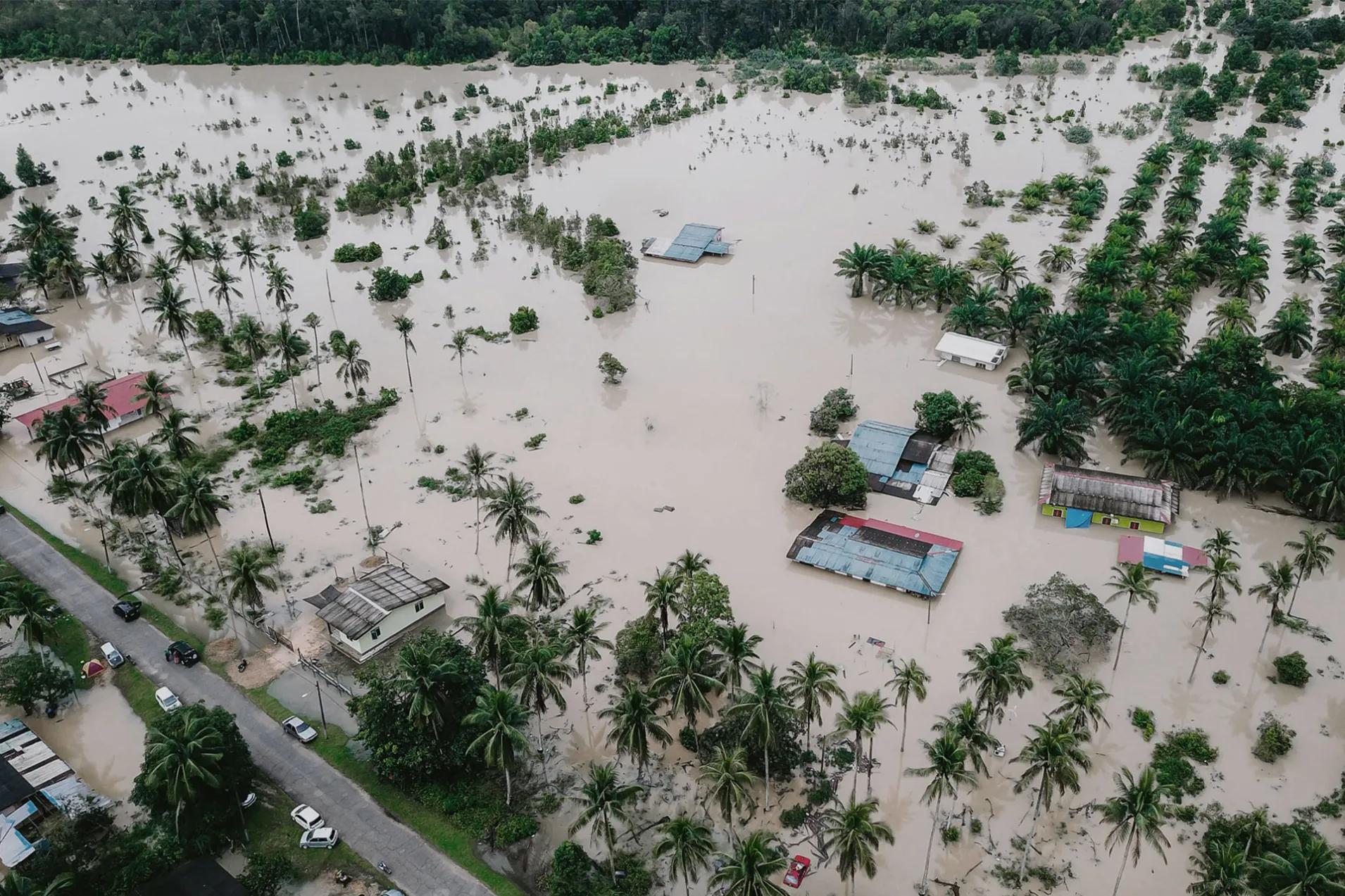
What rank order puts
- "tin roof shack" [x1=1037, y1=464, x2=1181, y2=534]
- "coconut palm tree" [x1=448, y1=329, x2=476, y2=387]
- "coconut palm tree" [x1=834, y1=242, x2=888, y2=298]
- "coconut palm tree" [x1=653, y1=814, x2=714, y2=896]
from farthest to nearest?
"coconut palm tree" [x1=834, y1=242, x2=888, y2=298]
"coconut palm tree" [x1=448, y1=329, x2=476, y2=387]
"tin roof shack" [x1=1037, y1=464, x2=1181, y2=534]
"coconut palm tree" [x1=653, y1=814, x2=714, y2=896]

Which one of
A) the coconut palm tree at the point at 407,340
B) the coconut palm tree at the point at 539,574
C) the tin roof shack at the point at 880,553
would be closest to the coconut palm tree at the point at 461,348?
the coconut palm tree at the point at 407,340

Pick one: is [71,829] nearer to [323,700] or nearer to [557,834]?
[323,700]

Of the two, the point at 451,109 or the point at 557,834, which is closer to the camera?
the point at 557,834

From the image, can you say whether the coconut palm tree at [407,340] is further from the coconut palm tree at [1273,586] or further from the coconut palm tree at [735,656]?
the coconut palm tree at [1273,586]

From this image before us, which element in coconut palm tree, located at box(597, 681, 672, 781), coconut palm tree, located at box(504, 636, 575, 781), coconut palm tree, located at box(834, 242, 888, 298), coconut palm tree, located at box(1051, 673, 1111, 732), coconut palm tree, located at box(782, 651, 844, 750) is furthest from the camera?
coconut palm tree, located at box(834, 242, 888, 298)

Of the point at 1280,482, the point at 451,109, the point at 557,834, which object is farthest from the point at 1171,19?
the point at 557,834

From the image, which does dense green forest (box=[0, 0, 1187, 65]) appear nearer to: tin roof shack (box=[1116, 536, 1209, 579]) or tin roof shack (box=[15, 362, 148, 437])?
tin roof shack (box=[15, 362, 148, 437])

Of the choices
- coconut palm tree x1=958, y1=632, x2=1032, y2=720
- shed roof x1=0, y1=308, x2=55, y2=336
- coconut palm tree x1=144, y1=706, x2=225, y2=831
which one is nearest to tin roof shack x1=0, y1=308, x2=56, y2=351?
shed roof x1=0, y1=308, x2=55, y2=336

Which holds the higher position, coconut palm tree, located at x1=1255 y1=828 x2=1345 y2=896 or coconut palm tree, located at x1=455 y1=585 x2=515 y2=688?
coconut palm tree, located at x1=455 y1=585 x2=515 y2=688
